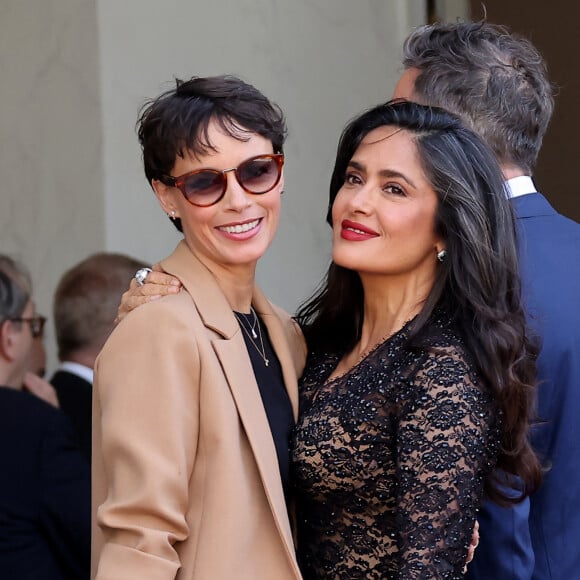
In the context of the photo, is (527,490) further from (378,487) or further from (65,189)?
(65,189)

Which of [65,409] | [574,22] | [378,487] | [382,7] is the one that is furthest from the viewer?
[382,7]

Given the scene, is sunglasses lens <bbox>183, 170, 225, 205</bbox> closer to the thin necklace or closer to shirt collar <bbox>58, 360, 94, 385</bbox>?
the thin necklace

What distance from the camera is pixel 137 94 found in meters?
5.06

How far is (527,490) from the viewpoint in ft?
9.32

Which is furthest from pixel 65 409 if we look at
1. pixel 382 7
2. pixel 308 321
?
pixel 382 7

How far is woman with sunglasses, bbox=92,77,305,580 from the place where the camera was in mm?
2482

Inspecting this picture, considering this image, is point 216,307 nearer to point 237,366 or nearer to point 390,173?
point 237,366

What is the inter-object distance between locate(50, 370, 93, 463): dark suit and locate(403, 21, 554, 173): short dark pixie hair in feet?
5.53

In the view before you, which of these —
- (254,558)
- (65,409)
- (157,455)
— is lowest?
(65,409)

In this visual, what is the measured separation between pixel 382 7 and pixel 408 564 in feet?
12.5

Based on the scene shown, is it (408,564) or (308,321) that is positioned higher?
(308,321)

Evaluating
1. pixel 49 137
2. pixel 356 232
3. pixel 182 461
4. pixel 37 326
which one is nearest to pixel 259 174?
pixel 356 232

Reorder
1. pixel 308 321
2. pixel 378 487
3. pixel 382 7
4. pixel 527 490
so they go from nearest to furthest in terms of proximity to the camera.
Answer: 1. pixel 378 487
2. pixel 527 490
3. pixel 308 321
4. pixel 382 7

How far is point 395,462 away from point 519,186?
79cm
